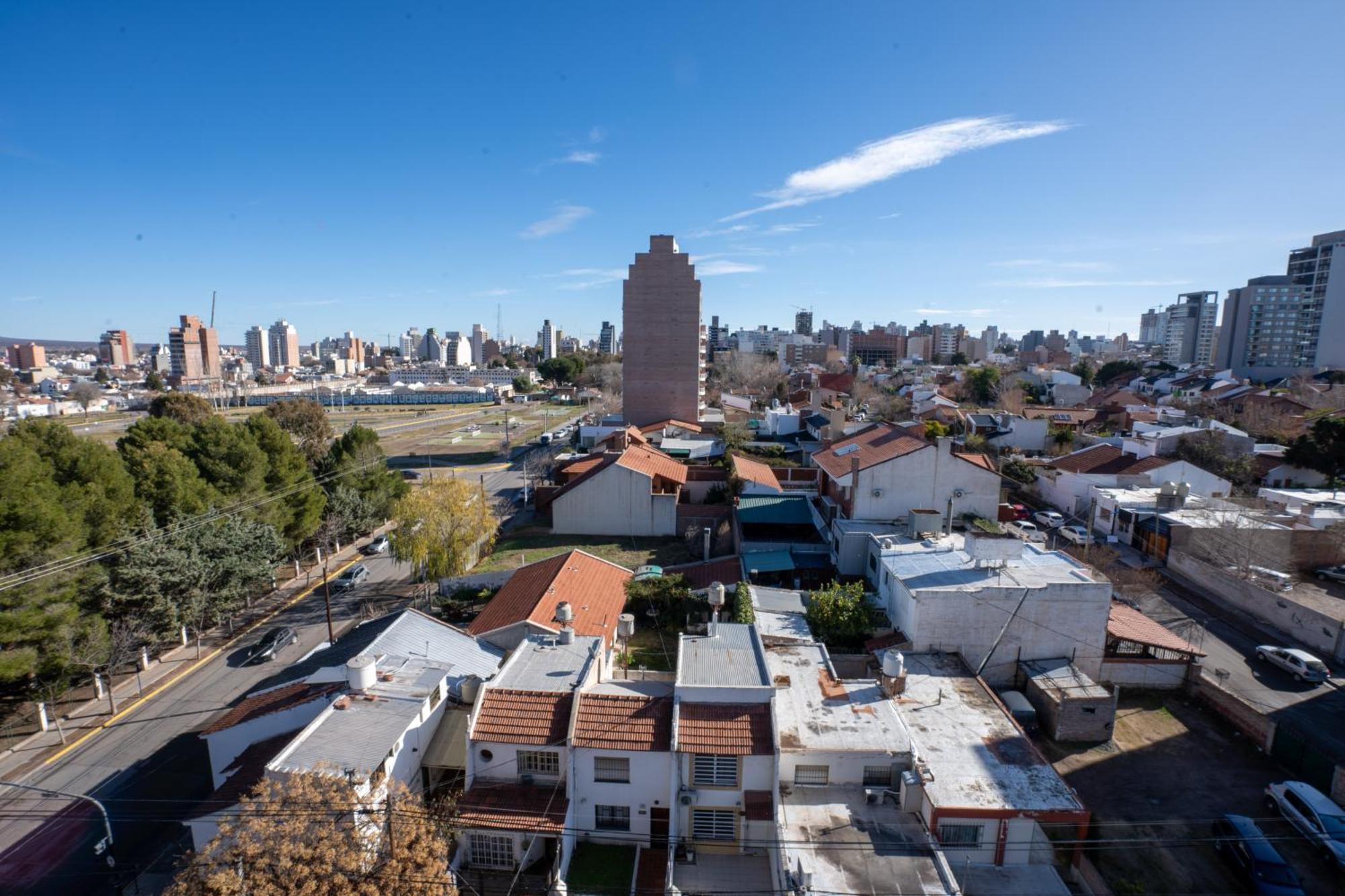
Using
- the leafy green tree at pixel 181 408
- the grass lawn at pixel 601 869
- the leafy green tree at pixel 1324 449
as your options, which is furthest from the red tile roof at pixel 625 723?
the leafy green tree at pixel 181 408

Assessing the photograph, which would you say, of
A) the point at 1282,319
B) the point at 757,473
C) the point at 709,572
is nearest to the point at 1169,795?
the point at 709,572

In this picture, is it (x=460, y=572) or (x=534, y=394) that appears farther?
(x=534, y=394)

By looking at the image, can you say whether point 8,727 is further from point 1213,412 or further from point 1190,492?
point 1213,412

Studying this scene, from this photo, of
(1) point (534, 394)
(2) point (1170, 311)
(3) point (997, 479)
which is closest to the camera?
(3) point (997, 479)

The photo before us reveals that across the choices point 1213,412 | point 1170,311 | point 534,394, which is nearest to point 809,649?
point 1213,412

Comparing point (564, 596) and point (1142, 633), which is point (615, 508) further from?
point (1142, 633)

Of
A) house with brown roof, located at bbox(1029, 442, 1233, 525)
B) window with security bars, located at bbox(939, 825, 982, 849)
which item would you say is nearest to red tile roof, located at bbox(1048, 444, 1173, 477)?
house with brown roof, located at bbox(1029, 442, 1233, 525)

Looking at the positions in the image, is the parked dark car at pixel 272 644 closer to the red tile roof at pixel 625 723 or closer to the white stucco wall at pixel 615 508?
the white stucco wall at pixel 615 508
